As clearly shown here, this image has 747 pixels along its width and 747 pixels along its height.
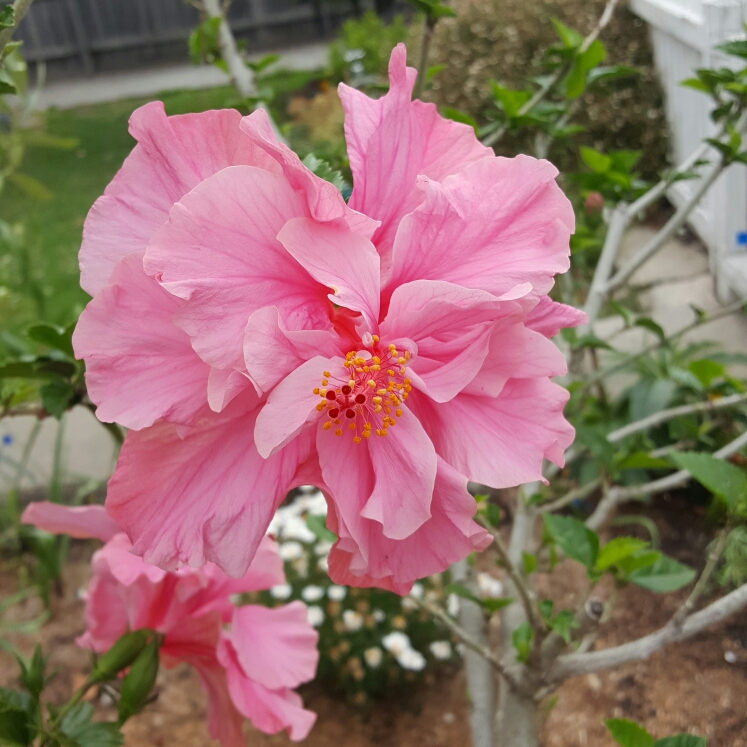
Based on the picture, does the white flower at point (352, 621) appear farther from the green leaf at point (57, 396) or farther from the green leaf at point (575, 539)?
the green leaf at point (57, 396)

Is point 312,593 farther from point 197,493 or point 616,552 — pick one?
point 197,493

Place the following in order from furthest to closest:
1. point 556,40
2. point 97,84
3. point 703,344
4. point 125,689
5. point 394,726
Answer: point 97,84
point 556,40
point 703,344
point 394,726
point 125,689

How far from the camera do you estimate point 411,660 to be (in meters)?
1.36

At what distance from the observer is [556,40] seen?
11.2 ft

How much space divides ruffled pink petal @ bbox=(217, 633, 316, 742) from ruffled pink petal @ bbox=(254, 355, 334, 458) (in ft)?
1.09

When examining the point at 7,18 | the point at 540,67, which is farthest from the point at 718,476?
the point at 540,67

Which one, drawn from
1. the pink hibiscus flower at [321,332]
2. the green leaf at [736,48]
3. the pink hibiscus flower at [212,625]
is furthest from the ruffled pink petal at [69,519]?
the green leaf at [736,48]

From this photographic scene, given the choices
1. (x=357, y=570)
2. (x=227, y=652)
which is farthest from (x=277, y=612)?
(x=357, y=570)

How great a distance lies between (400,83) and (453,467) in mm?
250

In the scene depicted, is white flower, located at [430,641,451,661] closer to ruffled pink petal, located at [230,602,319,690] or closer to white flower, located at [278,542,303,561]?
white flower, located at [278,542,303,561]

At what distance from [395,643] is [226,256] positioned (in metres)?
1.18

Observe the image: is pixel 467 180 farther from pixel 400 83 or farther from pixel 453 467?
pixel 453 467

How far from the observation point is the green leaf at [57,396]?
58cm

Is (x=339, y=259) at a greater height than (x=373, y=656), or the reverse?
(x=339, y=259)
